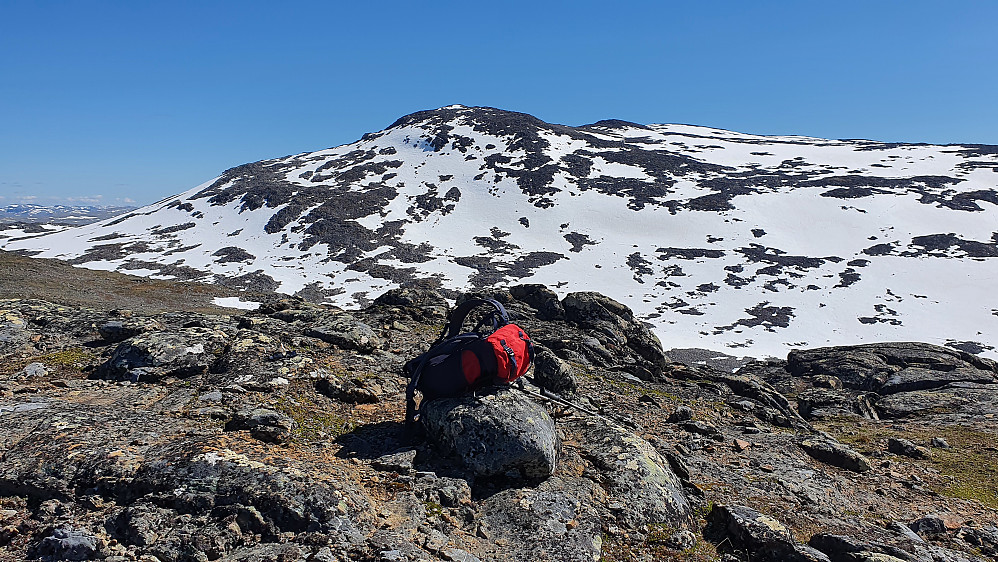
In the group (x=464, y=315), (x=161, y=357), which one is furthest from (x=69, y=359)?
(x=464, y=315)

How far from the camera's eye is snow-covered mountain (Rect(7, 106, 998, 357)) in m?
62.3

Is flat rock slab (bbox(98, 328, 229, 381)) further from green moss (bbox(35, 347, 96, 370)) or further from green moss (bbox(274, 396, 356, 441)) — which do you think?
green moss (bbox(274, 396, 356, 441))

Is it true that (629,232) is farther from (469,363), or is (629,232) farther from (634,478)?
(469,363)

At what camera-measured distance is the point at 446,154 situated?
121438 millimetres

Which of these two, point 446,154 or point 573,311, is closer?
point 573,311

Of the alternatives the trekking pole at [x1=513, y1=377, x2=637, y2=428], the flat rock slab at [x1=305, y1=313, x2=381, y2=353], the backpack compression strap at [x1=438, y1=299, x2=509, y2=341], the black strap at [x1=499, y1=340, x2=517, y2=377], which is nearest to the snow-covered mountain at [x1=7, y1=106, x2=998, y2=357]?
the trekking pole at [x1=513, y1=377, x2=637, y2=428]

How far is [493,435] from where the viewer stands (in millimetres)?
7172

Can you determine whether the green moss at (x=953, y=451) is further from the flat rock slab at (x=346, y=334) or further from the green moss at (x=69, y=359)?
the green moss at (x=69, y=359)

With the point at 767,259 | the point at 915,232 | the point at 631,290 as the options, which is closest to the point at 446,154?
the point at 631,290

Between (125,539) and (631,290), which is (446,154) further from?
(125,539)

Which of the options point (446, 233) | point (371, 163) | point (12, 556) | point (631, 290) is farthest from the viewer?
point (371, 163)

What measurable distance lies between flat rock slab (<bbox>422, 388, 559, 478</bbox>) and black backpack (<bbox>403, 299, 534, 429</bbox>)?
0.30 metres

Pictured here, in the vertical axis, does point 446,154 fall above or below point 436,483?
above

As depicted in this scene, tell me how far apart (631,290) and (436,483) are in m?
64.8
